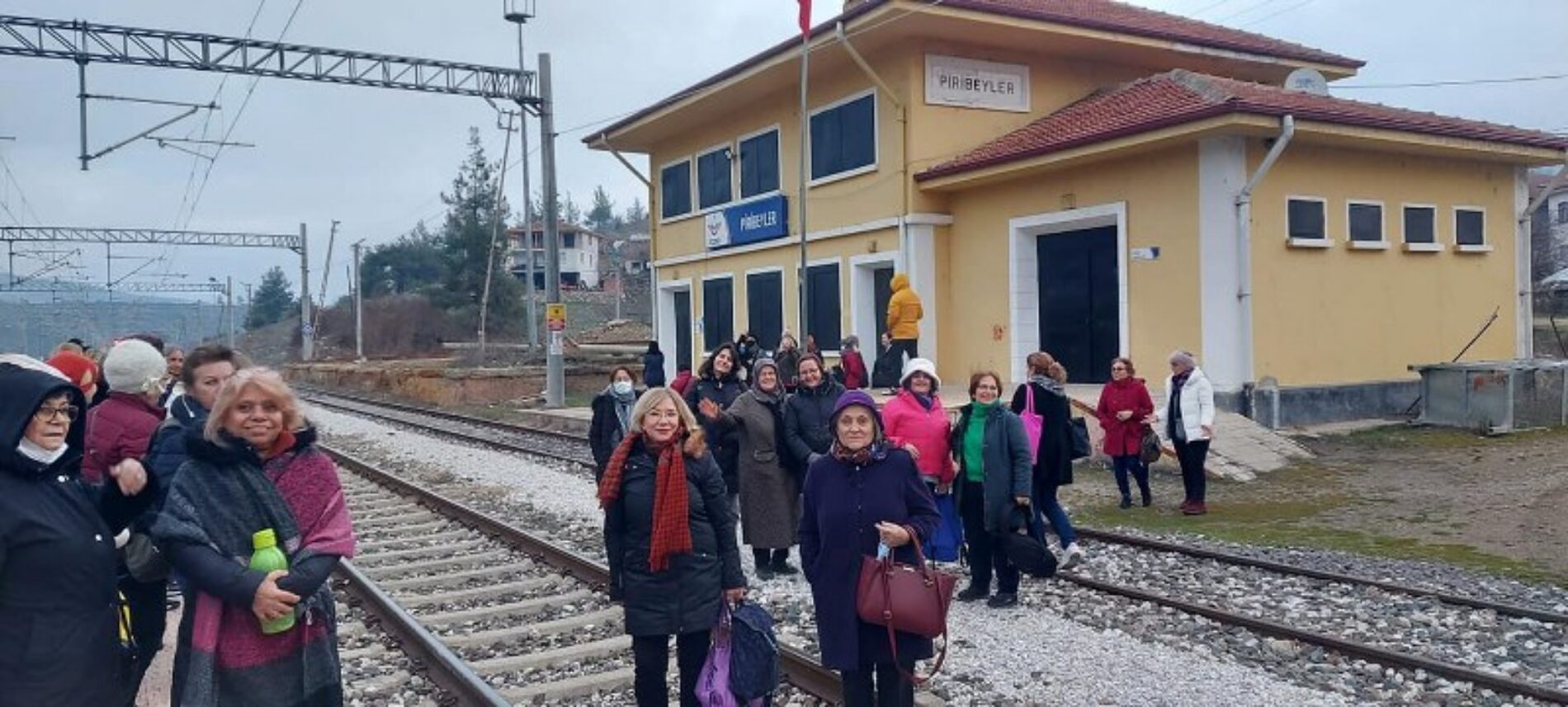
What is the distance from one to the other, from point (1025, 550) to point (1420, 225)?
14.0m

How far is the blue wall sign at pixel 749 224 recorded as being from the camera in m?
23.7

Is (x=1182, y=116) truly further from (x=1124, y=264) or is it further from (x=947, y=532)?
(x=947, y=532)

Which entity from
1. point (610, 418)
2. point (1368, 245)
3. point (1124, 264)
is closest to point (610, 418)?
point (610, 418)

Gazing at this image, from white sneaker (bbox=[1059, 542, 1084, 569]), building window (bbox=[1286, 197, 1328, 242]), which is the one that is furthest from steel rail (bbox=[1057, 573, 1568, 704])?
building window (bbox=[1286, 197, 1328, 242])

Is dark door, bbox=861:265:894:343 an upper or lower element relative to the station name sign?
lower

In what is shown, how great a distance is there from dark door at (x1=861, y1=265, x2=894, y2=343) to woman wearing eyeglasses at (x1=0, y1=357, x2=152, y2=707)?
18.4m

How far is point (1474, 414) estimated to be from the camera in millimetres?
16219

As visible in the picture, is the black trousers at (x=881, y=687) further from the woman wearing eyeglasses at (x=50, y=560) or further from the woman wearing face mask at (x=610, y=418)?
the woman wearing face mask at (x=610, y=418)

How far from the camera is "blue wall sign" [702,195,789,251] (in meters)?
23.7

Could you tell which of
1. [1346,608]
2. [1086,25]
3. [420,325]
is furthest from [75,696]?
[420,325]

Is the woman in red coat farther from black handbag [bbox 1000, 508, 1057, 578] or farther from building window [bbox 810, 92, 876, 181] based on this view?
building window [bbox 810, 92, 876, 181]

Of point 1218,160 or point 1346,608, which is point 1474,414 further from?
point 1346,608

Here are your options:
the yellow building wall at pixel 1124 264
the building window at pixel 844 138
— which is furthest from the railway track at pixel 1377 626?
the building window at pixel 844 138

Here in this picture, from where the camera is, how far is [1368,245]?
1722 centimetres
